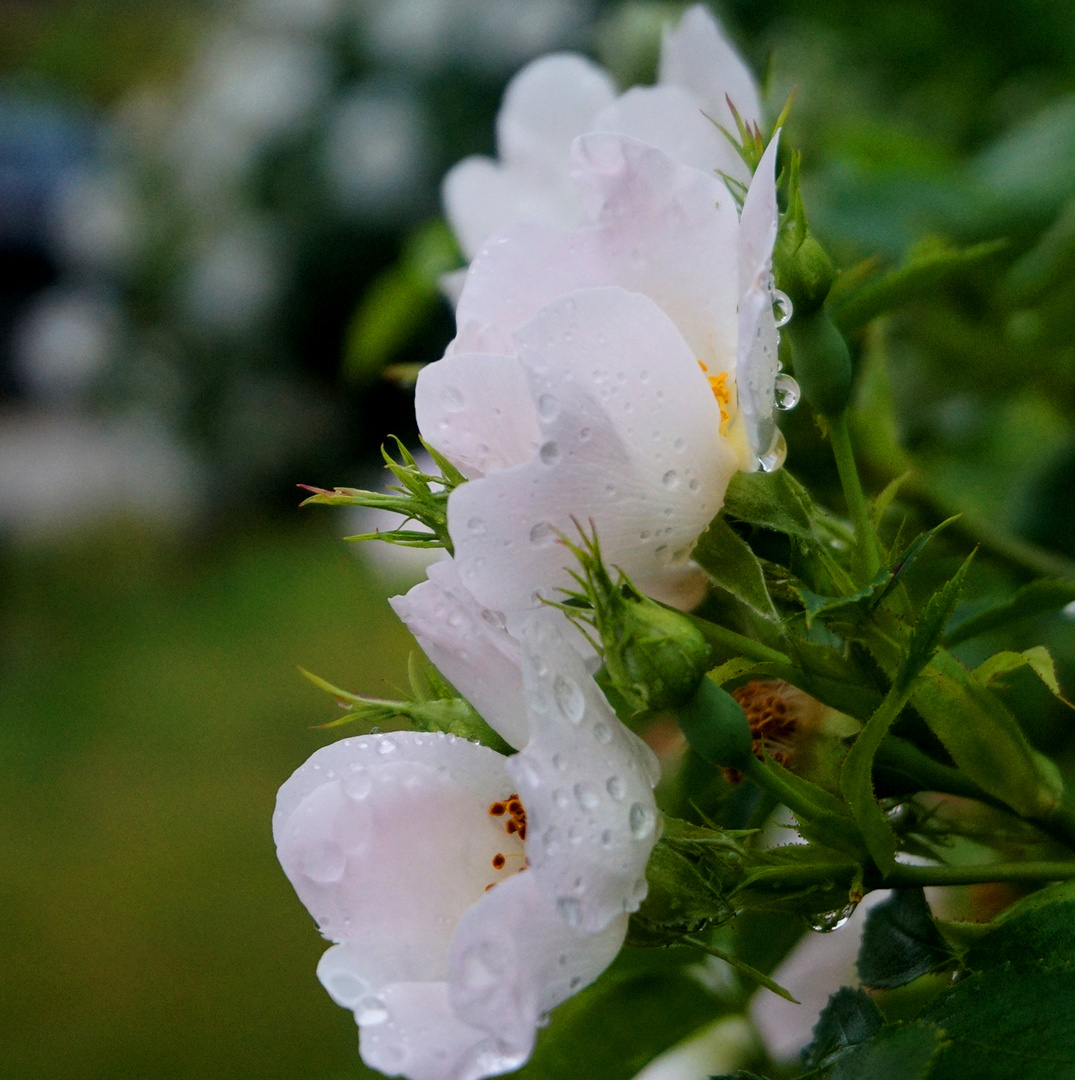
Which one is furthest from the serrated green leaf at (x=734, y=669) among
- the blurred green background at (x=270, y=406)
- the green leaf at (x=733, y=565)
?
the blurred green background at (x=270, y=406)

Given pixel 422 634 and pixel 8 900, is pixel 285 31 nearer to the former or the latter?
pixel 8 900

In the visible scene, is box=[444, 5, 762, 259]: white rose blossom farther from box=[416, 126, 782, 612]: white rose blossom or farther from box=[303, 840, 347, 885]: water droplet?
box=[303, 840, 347, 885]: water droplet

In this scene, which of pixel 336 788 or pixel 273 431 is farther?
pixel 273 431

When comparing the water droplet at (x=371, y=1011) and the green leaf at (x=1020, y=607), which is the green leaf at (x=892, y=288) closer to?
the green leaf at (x=1020, y=607)

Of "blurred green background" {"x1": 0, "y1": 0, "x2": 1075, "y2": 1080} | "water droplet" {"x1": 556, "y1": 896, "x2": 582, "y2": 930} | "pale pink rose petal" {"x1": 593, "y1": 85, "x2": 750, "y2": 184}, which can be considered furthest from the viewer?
"blurred green background" {"x1": 0, "y1": 0, "x2": 1075, "y2": 1080}

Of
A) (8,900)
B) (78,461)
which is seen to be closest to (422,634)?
(8,900)

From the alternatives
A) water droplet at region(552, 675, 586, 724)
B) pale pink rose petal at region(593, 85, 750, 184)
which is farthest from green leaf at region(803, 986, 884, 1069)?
pale pink rose petal at region(593, 85, 750, 184)
